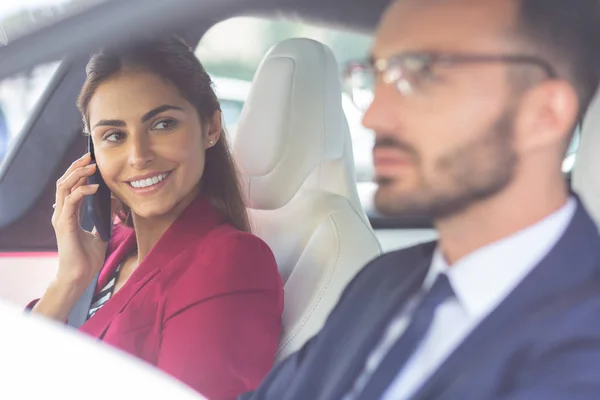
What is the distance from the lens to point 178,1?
31.0 inches

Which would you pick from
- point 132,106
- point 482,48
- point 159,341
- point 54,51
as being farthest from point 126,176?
point 482,48

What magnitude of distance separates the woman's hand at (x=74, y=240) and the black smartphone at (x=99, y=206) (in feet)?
0.04

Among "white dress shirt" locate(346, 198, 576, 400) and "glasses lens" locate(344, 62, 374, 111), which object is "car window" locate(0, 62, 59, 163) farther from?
"white dress shirt" locate(346, 198, 576, 400)

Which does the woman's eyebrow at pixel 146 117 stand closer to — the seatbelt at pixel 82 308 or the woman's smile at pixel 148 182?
the woman's smile at pixel 148 182

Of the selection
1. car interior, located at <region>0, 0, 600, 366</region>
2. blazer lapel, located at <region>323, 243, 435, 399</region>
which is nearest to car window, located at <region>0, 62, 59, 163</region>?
car interior, located at <region>0, 0, 600, 366</region>

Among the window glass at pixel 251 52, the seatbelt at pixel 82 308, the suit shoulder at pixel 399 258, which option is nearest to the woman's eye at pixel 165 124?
the window glass at pixel 251 52

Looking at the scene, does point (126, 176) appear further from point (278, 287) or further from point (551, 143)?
point (551, 143)

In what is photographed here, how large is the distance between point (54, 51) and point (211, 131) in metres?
0.77

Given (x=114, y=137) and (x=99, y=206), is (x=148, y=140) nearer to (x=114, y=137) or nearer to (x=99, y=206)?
(x=114, y=137)

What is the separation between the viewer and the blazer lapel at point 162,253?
1436 millimetres

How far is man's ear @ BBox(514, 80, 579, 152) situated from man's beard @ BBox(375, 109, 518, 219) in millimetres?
14

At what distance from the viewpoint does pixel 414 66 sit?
0.93 m

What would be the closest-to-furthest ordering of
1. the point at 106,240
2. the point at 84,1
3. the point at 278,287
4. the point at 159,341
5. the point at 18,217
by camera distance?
the point at 84,1, the point at 159,341, the point at 278,287, the point at 106,240, the point at 18,217

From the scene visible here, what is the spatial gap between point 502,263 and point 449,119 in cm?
18
